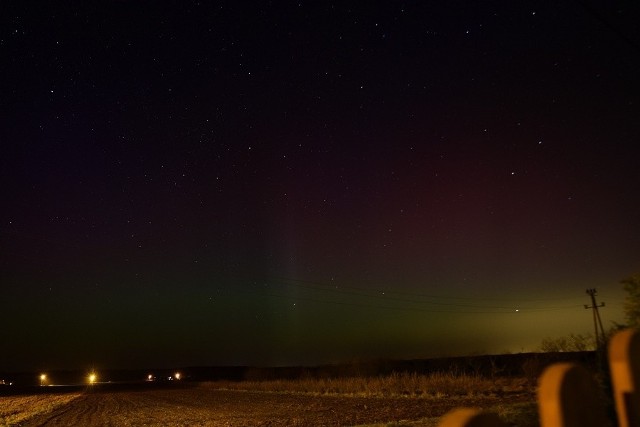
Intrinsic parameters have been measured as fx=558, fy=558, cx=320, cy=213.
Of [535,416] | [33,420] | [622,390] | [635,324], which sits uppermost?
[635,324]

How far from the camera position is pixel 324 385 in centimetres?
5366

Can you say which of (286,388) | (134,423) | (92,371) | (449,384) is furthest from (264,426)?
(92,371)

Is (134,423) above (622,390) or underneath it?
underneath

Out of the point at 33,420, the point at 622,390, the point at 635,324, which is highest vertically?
the point at 635,324

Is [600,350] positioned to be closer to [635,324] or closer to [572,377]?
[635,324]

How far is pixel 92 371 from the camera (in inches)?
6053

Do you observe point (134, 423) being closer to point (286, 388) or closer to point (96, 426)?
point (96, 426)

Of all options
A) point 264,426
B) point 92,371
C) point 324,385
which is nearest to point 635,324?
point 264,426

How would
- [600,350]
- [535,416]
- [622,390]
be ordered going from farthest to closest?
[535,416] → [600,350] → [622,390]

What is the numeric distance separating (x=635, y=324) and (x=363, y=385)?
4223 centimetres

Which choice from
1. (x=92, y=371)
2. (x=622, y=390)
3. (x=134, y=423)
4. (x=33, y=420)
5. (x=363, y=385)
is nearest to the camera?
(x=622, y=390)

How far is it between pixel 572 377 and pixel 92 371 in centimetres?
16986

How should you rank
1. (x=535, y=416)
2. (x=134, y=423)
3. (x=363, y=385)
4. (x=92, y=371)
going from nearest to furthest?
(x=535, y=416)
(x=134, y=423)
(x=363, y=385)
(x=92, y=371)

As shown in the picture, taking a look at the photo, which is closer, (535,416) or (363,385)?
(535,416)
